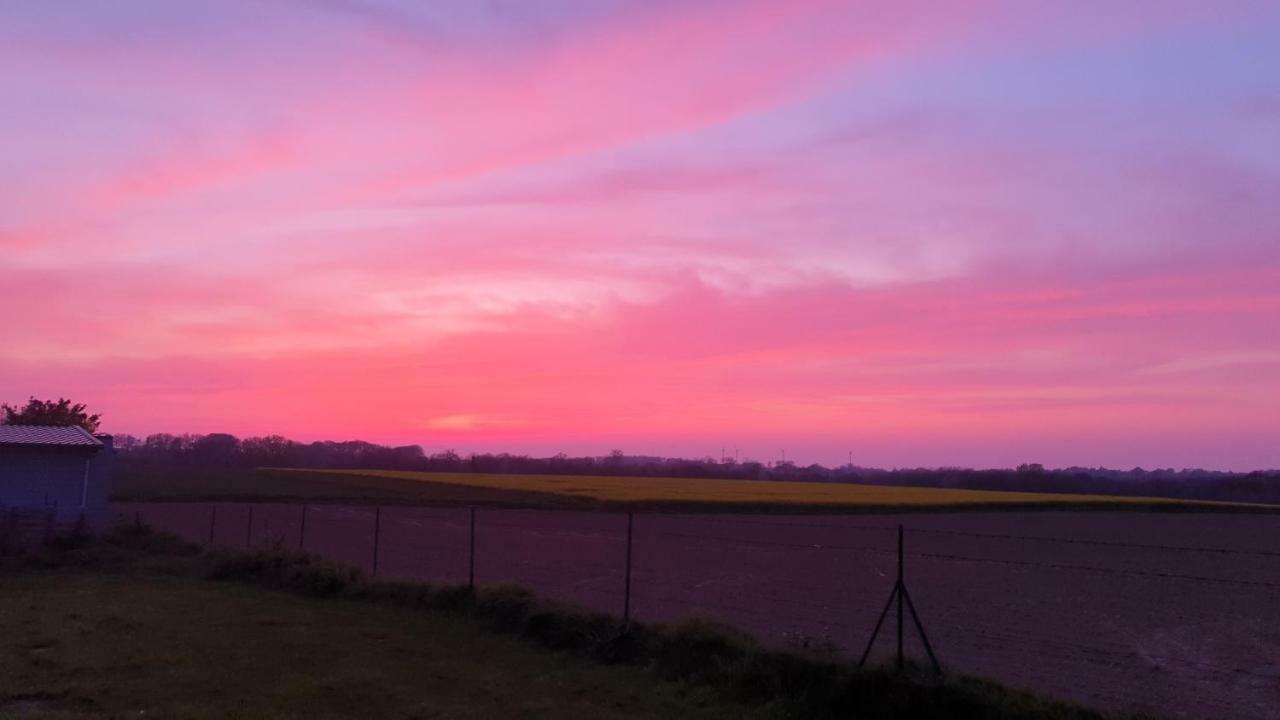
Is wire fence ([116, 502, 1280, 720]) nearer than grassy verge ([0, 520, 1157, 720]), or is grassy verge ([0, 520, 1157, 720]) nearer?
grassy verge ([0, 520, 1157, 720])

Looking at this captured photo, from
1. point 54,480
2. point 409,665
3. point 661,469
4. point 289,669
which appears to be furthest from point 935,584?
point 661,469

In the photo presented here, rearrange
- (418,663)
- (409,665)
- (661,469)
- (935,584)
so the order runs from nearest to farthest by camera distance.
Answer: (409,665) < (418,663) < (935,584) < (661,469)

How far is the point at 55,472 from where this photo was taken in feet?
85.6

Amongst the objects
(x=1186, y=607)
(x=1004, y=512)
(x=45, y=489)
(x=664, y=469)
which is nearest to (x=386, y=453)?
(x=664, y=469)

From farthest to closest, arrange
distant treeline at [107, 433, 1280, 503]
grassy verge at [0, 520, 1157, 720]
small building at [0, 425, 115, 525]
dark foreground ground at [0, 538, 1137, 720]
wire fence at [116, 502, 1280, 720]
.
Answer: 1. distant treeline at [107, 433, 1280, 503]
2. small building at [0, 425, 115, 525]
3. wire fence at [116, 502, 1280, 720]
4. grassy verge at [0, 520, 1157, 720]
5. dark foreground ground at [0, 538, 1137, 720]

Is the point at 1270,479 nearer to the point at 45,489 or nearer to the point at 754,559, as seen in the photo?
the point at 754,559

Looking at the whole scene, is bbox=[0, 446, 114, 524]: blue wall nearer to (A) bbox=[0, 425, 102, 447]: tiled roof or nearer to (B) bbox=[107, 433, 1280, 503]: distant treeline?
(A) bbox=[0, 425, 102, 447]: tiled roof

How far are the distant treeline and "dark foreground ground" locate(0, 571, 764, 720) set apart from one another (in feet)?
333

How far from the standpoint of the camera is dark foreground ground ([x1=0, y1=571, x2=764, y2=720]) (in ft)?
33.1

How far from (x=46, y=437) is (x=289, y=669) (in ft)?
62.3

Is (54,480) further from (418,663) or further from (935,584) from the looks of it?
(935,584)

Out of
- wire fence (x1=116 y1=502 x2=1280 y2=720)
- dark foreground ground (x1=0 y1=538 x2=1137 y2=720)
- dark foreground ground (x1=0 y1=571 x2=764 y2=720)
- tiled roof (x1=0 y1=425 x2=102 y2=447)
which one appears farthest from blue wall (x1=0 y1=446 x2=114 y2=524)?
dark foreground ground (x1=0 y1=571 x2=764 y2=720)

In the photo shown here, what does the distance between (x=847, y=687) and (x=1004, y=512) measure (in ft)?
176

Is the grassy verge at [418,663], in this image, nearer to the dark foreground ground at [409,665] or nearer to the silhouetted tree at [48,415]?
the dark foreground ground at [409,665]
